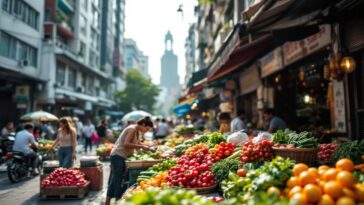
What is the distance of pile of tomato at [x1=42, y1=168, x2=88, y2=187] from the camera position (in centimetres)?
817

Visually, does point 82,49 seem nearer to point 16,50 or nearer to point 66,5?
point 66,5

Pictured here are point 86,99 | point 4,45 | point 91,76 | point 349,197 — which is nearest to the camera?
point 349,197

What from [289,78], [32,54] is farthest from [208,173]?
[32,54]

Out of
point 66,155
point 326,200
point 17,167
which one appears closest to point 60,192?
point 66,155

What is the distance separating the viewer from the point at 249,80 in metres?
15.7

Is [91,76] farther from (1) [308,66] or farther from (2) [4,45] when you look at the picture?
(1) [308,66]

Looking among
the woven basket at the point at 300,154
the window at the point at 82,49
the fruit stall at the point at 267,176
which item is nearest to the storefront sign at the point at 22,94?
the window at the point at 82,49

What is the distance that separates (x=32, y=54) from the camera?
26.6 meters

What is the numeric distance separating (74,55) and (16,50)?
35.9 feet

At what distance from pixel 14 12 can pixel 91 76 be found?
71.5 feet

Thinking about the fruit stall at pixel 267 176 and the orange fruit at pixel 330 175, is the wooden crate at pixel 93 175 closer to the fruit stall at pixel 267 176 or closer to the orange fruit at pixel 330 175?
the fruit stall at pixel 267 176

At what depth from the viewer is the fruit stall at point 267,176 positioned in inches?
97.7

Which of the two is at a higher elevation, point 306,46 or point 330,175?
point 306,46

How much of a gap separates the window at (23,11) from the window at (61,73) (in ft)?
18.2
